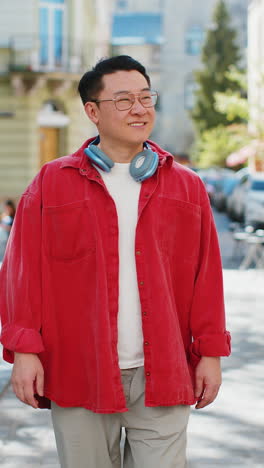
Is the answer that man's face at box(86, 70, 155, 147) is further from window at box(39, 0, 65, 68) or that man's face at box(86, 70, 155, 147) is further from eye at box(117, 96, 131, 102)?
window at box(39, 0, 65, 68)

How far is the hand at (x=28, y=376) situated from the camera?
3.04 m

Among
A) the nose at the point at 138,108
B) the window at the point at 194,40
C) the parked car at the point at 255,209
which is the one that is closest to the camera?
the nose at the point at 138,108

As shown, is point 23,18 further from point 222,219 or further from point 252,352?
point 252,352

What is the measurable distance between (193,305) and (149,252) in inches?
11.7

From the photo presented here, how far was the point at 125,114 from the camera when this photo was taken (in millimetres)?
3139

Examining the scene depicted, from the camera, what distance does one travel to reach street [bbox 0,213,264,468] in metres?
5.06

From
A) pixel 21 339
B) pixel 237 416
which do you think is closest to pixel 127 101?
pixel 21 339

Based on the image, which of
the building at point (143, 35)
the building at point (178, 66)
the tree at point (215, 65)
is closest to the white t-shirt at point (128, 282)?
the tree at point (215, 65)

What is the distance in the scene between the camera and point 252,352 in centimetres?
830

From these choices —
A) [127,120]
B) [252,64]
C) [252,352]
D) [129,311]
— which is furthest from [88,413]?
[252,64]

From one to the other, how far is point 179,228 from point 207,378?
0.54 metres

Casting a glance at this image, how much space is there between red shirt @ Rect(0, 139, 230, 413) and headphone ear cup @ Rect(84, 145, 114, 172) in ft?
0.12

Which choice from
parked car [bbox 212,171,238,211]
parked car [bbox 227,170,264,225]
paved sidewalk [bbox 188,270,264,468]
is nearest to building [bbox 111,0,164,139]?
parked car [bbox 212,171,238,211]

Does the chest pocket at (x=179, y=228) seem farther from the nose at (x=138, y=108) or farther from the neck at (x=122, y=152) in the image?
the nose at (x=138, y=108)
